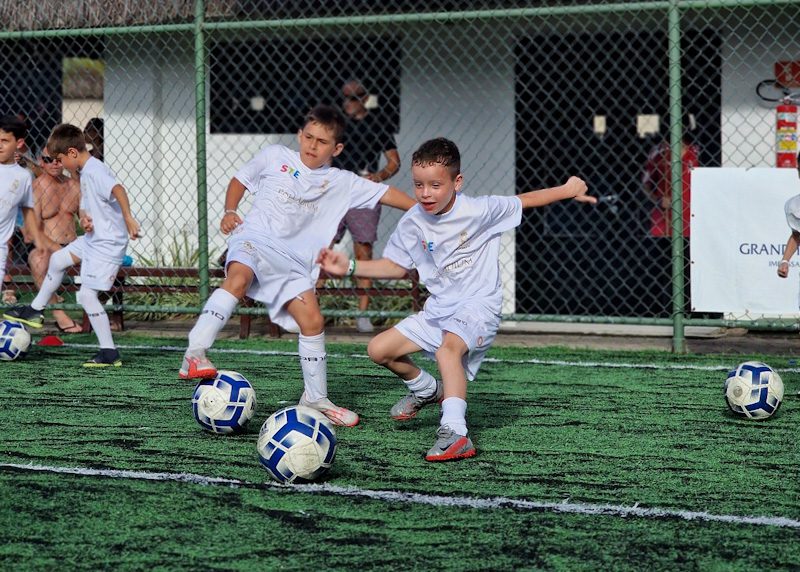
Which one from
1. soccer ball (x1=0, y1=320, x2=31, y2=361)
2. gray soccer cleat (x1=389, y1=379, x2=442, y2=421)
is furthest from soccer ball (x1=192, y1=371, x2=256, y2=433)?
soccer ball (x1=0, y1=320, x2=31, y2=361)

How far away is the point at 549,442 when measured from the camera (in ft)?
18.4

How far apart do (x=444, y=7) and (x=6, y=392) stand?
5468 mm

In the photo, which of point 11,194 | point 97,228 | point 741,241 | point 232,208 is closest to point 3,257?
point 11,194

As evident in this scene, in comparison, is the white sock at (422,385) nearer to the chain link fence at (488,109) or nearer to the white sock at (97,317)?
the white sock at (97,317)

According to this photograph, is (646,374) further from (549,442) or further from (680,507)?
(680,507)

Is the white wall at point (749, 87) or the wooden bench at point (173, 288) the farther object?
the white wall at point (749, 87)

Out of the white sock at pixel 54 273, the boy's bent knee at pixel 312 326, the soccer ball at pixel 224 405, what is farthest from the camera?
the white sock at pixel 54 273

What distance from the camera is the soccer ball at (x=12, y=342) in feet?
26.9

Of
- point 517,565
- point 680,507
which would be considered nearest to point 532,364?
point 680,507

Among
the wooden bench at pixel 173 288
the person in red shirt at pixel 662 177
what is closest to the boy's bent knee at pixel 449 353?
Result: the wooden bench at pixel 173 288

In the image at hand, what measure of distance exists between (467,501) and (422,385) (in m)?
1.62

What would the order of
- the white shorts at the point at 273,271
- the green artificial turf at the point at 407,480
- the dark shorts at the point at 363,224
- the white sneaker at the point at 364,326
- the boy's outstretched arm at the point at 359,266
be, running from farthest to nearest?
the dark shorts at the point at 363,224, the white sneaker at the point at 364,326, the white shorts at the point at 273,271, the boy's outstretched arm at the point at 359,266, the green artificial turf at the point at 407,480

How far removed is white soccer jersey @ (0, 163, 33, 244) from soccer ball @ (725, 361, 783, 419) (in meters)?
5.28

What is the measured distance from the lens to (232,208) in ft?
22.2
